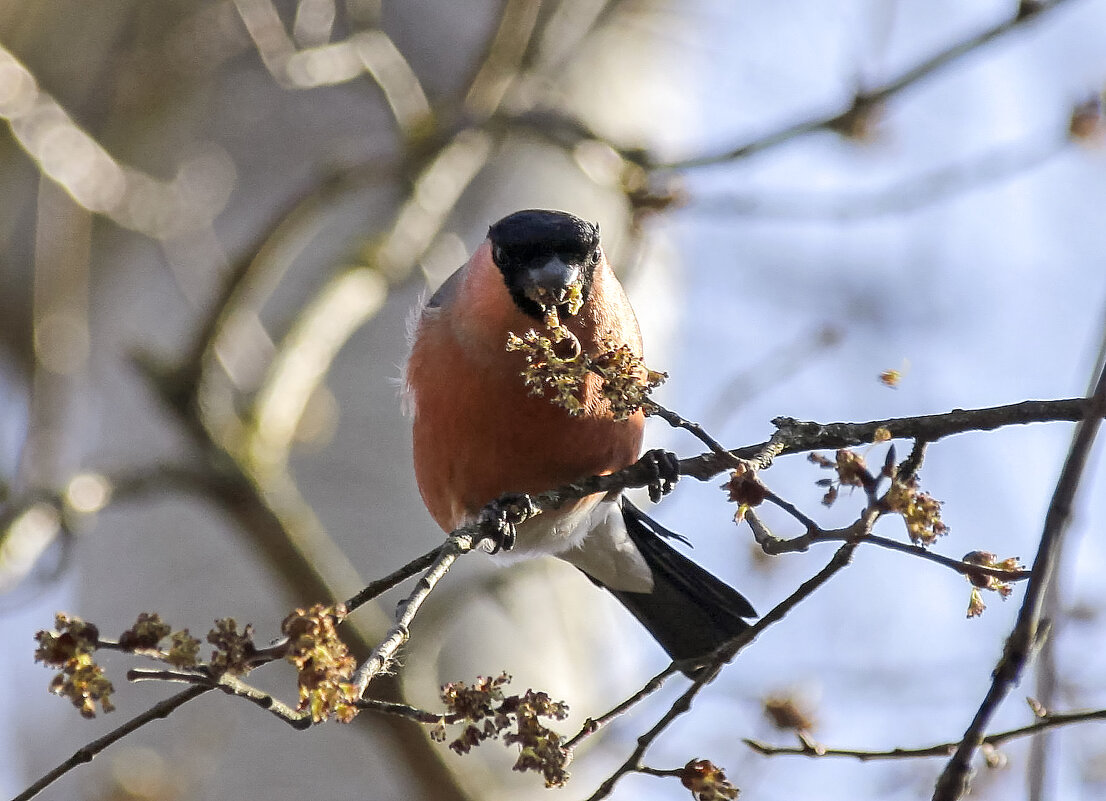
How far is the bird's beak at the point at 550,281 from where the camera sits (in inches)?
103

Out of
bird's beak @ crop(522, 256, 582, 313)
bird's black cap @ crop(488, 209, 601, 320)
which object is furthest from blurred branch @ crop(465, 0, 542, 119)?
bird's beak @ crop(522, 256, 582, 313)

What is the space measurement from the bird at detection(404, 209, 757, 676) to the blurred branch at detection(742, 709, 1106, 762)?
85 centimetres

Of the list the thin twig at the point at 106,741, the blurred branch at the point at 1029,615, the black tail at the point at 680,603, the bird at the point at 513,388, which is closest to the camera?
the blurred branch at the point at 1029,615

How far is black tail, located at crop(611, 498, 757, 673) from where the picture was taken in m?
3.45

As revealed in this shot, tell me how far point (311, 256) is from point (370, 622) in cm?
177

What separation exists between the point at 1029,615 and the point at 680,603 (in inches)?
93.5

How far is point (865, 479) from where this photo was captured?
1.70 m

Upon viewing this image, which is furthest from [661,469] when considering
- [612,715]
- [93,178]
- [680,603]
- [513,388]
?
[93,178]

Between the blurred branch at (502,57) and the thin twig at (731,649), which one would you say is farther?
the blurred branch at (502,57)

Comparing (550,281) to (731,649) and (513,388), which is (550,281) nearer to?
(513,388)


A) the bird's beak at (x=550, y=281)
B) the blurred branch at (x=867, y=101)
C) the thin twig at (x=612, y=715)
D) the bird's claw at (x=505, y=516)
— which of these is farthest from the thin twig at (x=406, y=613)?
the blurred branch at (x=867, y=101)

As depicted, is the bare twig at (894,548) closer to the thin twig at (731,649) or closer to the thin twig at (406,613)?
the thin twig at (731,649)

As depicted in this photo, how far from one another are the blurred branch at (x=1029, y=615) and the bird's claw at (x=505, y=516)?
963 millimetres

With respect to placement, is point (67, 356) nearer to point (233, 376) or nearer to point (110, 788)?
point (233, 376)
